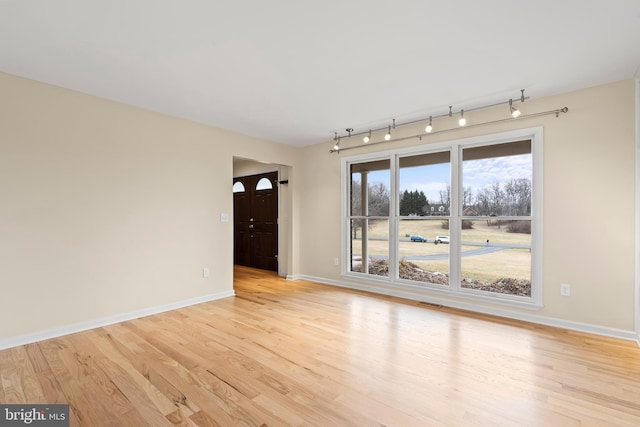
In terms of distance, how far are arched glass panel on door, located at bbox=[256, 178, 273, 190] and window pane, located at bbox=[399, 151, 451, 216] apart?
3.12m

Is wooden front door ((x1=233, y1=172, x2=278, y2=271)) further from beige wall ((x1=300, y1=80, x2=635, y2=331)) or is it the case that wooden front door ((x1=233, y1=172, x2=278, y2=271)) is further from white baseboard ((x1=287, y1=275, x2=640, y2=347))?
beige wall ((x1=300, y1=80, x2=635, y2=331))

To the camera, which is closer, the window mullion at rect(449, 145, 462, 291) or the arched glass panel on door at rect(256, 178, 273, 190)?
the window mullion at rect(449, 145, 462, 291)

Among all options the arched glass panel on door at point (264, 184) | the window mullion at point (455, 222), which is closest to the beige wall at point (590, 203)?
the window mullion at point (455, 222)

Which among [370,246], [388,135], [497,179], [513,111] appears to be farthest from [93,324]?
[513,111]

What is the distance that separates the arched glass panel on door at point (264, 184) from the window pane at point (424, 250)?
3213 millimetres

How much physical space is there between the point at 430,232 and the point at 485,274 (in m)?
0.88

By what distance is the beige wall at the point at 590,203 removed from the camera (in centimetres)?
296

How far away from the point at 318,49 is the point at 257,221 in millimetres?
4990

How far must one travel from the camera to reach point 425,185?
14.4ft

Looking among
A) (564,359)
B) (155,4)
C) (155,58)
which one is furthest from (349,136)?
(564,359)

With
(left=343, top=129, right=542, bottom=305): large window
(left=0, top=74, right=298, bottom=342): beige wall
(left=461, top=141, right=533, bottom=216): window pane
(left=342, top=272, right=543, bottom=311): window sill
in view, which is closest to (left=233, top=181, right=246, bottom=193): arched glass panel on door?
(left=0, top=74, right=298, bottom=342): beige wall

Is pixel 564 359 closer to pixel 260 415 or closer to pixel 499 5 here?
pixel 260 415

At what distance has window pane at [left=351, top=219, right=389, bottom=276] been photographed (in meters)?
4.82

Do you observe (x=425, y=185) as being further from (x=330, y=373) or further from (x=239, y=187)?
(x=239, y=187)
